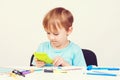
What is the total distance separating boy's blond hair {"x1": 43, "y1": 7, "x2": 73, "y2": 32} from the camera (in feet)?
5.42

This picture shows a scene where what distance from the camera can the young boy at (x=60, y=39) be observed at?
1.66 metres

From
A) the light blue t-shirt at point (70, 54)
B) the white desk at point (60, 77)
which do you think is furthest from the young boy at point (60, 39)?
the white desk at point (60, 77)

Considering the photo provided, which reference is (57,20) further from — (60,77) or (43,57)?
(60,77)

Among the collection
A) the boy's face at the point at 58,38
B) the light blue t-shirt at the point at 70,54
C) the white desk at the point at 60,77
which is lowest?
the white desk at the point at 60,77

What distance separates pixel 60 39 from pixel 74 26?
27.1 inches

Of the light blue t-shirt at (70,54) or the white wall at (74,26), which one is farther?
the white wall at (74,26)

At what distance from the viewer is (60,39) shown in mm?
1685

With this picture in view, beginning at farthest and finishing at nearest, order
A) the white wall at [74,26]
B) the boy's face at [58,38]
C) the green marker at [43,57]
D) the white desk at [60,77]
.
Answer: the white wall at [74,26], the boy's face at [58,38], the green marker at [43,57], the white desk at [60,77]

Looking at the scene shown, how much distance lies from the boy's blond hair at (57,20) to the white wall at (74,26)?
2.04 ft

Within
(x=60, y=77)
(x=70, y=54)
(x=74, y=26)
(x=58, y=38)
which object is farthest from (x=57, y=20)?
(x=74, y=26)

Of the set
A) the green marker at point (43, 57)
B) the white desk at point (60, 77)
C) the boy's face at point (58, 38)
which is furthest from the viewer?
the boy's face at point (58, 38)

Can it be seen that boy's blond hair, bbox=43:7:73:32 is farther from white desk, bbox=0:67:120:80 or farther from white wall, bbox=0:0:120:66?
white wall, bbox=0:0:120:66

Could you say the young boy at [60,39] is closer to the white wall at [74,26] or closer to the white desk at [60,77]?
the white desk at [60,77]

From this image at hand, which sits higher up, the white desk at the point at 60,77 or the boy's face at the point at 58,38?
the boy's face at the point at 58,38
